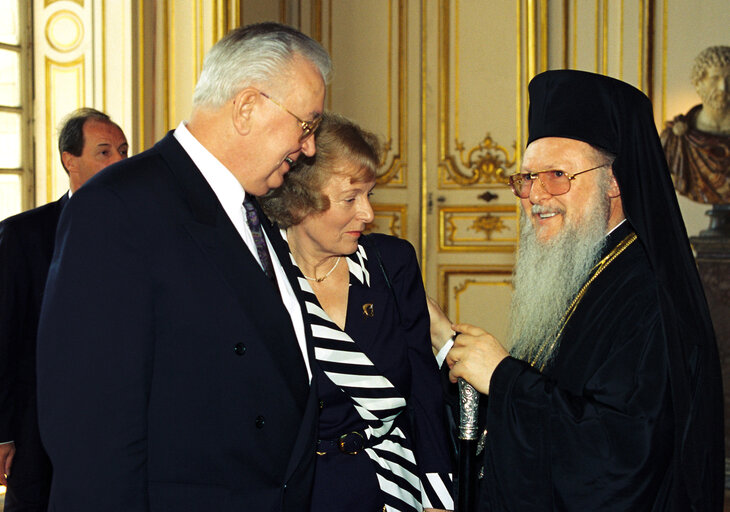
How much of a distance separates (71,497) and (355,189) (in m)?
1.17

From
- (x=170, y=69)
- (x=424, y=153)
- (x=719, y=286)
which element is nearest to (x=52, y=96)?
(x=170, y=69)

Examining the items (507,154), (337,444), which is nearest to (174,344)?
(337,444)

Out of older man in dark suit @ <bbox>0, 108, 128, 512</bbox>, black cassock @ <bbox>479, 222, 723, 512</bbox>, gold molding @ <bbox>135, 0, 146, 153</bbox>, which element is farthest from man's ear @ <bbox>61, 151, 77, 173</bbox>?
black cassock @ <bbox>479, 222, 723, 512</bbox>

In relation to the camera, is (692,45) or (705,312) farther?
(692,45)

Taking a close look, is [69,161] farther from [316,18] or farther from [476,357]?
[316,18]

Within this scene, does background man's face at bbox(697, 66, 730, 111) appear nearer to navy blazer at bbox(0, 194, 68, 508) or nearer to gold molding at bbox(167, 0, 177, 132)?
gold molding at bbox(167, 0, 177, 132)

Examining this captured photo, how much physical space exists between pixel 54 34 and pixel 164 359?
3.94 meters

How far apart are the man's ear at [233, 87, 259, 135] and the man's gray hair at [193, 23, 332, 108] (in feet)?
0.04

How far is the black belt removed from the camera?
205cm

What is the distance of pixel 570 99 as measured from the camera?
2.01 meters

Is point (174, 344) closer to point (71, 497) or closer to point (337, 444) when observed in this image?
point (71, 497)

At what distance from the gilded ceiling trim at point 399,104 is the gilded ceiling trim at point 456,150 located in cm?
29

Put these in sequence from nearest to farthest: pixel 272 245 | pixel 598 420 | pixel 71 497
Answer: pixel 71 497 → pixel 598 420 → pixel 272 245

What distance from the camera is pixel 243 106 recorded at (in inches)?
65.2
